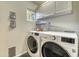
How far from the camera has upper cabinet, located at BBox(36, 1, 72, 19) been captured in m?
0.92

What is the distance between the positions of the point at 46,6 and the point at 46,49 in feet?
1.56

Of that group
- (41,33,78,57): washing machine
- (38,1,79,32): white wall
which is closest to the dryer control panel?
(41,33,78,57): washing machine

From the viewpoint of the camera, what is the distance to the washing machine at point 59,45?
0.76 m

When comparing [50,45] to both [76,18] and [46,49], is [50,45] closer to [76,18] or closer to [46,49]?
[46,49]

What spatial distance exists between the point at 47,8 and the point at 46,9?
2 centimetres

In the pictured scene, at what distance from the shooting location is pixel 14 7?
0.99 m

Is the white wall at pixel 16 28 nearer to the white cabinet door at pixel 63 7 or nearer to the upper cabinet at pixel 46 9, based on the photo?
the upper cabinet at pixel 46 9

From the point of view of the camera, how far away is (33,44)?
111cm

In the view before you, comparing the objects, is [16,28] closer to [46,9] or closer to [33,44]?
[33,44]

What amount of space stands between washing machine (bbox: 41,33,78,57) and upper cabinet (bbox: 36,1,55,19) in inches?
9.4

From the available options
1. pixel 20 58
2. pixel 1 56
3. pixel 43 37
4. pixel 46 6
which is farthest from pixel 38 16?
pixel 1 56

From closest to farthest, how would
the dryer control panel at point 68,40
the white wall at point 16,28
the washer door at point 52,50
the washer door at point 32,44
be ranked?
the dryer control panel at point 68,40, the washer door at point 52,50, the white wall at point 16,28, the washer door at point 32,44

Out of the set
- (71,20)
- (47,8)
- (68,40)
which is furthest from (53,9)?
(68,40)

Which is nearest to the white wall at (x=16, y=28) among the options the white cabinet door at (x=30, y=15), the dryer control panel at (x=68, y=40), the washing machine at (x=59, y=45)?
the white cabinet door at (x=30, y=15)
